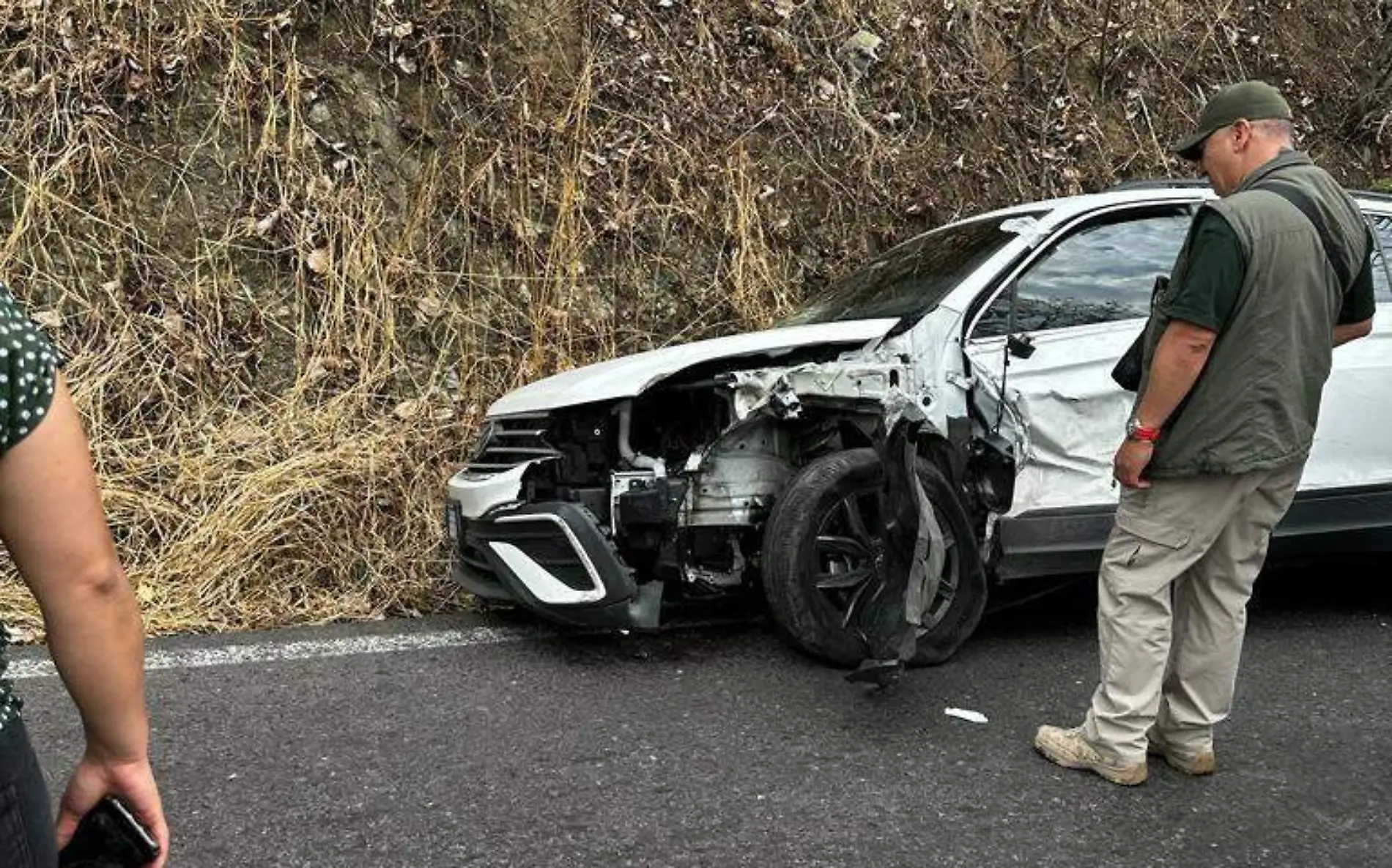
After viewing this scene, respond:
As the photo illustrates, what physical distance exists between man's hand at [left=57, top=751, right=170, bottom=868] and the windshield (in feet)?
11.3

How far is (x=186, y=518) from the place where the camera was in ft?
17.2

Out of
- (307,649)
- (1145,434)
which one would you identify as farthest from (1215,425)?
(307,649)

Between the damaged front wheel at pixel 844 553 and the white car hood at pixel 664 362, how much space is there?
0.46 metres

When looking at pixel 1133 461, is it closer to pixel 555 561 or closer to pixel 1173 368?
pixel 1173 368

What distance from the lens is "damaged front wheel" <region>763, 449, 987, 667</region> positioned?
4098 mm

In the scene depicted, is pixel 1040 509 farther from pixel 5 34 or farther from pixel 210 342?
pixel 5 34

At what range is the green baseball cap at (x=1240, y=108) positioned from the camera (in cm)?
328

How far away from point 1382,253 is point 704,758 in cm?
355

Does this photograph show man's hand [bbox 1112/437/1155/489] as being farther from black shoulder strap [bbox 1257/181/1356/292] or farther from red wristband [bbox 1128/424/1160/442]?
black shoulder strap [bbox 1257/181/1356/292]

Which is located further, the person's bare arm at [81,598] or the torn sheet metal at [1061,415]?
the torn sheet metal at [1061,415]

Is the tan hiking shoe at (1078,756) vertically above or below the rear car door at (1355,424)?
below

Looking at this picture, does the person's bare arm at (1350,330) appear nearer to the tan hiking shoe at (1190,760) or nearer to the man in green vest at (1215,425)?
the man in green vest at (1215,425)

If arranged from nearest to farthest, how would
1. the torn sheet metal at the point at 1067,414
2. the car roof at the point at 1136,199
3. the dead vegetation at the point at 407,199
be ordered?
1. the torn sheet metal at the point at 1067,414
2. the car roof at the point at 1136,199
3. the dead vegetation at the point at 407,199

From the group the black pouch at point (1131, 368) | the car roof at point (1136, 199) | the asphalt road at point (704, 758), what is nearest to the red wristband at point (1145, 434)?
the black pouch at point (1131, 368)
